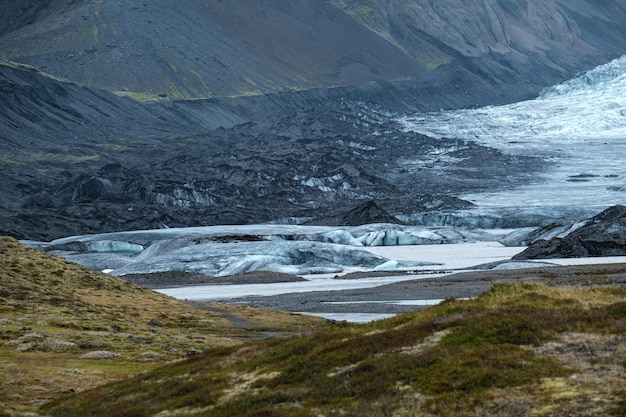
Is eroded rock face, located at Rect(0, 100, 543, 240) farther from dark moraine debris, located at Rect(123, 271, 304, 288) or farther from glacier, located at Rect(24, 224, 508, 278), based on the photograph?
dark moraine debris, located at Rect(123, 271, 304, 288)

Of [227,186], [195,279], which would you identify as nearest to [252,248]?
[195,279]

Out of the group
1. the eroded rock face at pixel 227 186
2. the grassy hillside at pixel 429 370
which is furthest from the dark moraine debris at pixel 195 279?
the grassy hillside at pixel 429 370

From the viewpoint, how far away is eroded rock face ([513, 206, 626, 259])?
75.2m

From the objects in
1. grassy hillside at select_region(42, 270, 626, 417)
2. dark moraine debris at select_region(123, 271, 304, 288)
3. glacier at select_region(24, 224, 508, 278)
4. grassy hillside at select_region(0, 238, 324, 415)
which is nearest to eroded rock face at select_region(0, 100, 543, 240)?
glacier at select_region(24, 224, 508, 278)

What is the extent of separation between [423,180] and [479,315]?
15960 centimetres

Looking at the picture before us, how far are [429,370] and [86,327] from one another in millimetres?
26861

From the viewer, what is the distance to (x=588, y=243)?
7669 centimetres

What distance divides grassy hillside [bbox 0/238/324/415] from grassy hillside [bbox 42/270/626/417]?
474 centimetres

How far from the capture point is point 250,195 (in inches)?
5901

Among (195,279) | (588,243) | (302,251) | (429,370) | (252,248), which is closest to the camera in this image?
(429,370)

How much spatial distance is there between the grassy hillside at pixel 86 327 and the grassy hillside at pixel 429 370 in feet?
15.6

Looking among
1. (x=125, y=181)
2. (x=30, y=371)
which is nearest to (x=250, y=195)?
(x=125, y=181)

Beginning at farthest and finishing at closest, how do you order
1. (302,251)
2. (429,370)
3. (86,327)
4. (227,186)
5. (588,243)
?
(227,186) < (302,251) < (588,243) < (86,327) < (429,370)

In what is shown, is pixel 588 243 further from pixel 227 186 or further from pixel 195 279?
pixel 227 186
